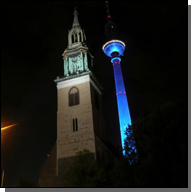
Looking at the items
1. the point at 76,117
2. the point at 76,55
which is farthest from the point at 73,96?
the point at 76,55

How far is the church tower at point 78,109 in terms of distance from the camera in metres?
30.8

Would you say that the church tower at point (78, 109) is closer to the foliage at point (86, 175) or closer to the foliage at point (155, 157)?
the foliage at point (86, 175)

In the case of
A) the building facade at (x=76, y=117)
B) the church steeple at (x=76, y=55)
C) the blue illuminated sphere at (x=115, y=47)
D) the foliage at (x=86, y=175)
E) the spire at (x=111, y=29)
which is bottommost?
the foliage at (x=86, y=175)

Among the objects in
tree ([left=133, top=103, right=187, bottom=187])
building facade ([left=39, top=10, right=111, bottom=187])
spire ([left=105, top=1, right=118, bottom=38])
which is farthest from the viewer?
spire ([left=105, top=1, right=118, bottom=38])

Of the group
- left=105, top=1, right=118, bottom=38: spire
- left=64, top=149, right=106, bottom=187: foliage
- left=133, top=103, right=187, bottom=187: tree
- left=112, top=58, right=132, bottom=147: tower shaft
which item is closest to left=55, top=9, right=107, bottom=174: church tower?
left=64, top=149, right=106, bottom=187: foliage

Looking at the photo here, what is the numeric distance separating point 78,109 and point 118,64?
75.8 ft

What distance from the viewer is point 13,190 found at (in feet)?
17.4

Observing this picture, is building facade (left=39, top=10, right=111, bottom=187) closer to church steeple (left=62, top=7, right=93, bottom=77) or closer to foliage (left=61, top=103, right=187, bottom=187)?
church steeple (left=62, top=7, right=93, bottom=77)

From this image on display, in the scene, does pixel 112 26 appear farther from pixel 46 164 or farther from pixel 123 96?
pixel 46 164

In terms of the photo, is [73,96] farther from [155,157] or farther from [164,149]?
[164,149]

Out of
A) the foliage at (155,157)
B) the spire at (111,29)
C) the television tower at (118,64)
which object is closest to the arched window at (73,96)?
the television tower at (118,64)

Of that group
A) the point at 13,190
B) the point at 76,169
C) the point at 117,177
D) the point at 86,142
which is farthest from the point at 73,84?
the point at 13,190

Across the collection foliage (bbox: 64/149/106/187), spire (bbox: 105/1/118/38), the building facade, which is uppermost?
spire (bbox: 105/1/118/38)

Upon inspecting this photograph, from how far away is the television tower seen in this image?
44969 millimetres
